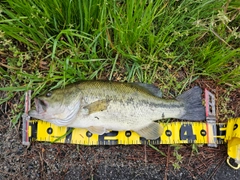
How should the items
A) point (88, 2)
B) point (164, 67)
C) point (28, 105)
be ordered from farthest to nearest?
1. point (164, 67)
2. point (28, 105)
3. point (88, 2)

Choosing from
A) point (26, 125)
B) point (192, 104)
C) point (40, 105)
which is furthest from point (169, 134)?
point (26, 125)

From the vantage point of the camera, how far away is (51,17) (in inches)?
129

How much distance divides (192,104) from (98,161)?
1.32 m

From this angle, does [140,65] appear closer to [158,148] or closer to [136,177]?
[158,148]

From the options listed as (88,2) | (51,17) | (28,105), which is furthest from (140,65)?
(28,105)

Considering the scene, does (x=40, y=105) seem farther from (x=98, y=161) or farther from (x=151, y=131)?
(x=151, y=131)

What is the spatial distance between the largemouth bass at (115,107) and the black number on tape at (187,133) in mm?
158

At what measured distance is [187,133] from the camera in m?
3.48

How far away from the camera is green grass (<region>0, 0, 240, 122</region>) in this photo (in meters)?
3.19

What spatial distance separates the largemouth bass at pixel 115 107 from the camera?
3.01 m

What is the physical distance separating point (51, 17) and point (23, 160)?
5.64ft

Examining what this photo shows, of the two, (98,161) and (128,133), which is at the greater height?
(128,133)

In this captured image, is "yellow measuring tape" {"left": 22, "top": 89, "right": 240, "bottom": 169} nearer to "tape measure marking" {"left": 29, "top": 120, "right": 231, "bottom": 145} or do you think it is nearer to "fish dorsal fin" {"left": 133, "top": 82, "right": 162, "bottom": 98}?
"tape measure marking" {"left": 29, "top": 120, "right": 231, "bottom": 145}

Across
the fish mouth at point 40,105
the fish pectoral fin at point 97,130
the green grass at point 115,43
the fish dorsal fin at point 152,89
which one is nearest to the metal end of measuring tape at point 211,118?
the green grass at point 115,43
